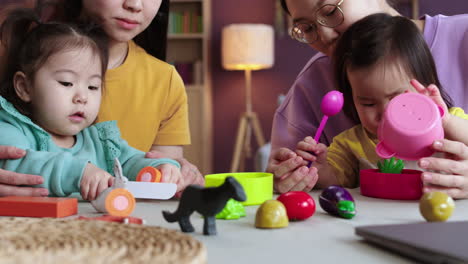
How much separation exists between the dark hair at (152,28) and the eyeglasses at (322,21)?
385mm

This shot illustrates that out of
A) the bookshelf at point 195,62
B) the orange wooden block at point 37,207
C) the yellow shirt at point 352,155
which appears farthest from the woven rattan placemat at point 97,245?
the bookshelf at point 195,62

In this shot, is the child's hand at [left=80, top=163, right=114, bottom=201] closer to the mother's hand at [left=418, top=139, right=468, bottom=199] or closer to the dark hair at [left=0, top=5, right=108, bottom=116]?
the dark hair at [left=0, top=5, right=108, bottom=116]

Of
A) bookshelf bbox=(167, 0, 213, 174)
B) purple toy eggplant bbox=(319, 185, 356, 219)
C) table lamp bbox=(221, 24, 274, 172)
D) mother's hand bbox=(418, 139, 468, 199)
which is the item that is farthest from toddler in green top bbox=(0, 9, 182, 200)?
bookshelf bbox=(167, 0, 213, 174)

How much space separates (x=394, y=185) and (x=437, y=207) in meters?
0.24

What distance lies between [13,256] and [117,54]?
1.00 metres

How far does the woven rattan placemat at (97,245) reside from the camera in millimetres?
419

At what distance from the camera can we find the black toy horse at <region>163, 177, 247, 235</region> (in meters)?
0.53

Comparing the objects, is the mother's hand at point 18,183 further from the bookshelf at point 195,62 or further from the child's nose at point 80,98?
the bookshelf at point 195,62

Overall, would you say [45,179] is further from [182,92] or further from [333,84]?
[333,84]

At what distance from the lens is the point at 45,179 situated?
895mm

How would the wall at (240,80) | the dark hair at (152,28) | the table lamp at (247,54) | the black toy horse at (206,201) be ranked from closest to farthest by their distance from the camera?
the black toy horse at (206,201)
the dark hair at (152,28)
the table lamp at (247,54)
the wall at (240,80)

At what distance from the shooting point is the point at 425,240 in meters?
0.48

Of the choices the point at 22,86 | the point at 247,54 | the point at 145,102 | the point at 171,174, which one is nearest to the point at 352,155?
the point at 171,174

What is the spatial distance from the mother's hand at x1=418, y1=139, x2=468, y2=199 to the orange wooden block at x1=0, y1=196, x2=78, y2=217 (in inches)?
21.9
